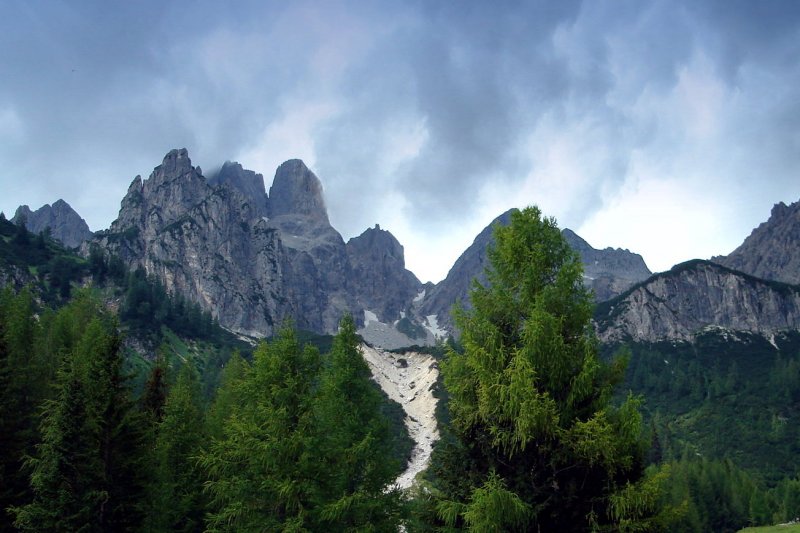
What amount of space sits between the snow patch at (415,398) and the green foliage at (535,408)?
78802 millimetres

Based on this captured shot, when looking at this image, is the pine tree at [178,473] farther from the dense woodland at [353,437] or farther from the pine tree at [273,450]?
the pine tree at [273,450]

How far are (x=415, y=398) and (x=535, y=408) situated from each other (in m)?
147

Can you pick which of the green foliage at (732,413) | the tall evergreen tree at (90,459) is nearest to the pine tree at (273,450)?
the tall evergreen tree at (90,459)

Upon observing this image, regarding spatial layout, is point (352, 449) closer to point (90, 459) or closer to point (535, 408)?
point (535, 408)

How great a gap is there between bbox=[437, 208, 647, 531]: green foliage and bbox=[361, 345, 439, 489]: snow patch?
78802 mm

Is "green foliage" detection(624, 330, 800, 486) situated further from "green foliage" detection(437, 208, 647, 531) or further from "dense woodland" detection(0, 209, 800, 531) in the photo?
"green foliage" detection(437, 208, 647, 531)

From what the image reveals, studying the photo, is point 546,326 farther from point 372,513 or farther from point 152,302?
point 152,302

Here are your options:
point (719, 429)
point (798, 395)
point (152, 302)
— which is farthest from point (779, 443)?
point (152, 302)

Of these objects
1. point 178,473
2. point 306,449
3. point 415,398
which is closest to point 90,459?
point 178,473

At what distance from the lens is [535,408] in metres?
12.6

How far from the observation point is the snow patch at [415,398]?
10744 centimetres

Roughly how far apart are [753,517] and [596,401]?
95618mm

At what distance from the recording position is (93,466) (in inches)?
830

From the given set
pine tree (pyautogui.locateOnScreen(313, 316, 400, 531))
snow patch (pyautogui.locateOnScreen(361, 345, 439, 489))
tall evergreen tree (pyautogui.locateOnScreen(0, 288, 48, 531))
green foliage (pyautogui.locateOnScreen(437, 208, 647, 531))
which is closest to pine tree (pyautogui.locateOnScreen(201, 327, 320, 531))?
pine tree (pyautogui.locateOnScreen(313, 316, 400, 531))
